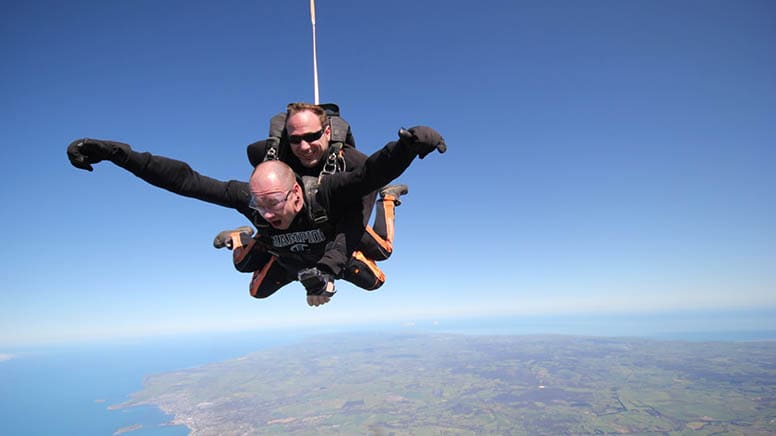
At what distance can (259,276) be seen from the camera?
3.90 meters

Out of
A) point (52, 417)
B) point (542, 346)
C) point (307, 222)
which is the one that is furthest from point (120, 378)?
point (307, 222)

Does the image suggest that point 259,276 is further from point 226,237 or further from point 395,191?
point 395,191

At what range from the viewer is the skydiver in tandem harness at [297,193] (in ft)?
6.91

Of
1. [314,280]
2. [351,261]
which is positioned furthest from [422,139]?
[351,261]

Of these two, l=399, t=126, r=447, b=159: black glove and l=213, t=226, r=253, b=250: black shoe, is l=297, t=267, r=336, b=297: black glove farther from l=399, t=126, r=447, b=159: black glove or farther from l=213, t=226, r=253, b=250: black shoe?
l=213, t=226, r=253, b=250: black shoe

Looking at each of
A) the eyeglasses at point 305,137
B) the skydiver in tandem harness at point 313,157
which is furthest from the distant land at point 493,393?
the eyeglasses at point 305,137

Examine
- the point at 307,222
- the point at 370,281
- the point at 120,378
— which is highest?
the point at 307,222

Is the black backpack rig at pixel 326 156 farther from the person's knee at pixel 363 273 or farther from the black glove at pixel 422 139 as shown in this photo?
the black glove at pixel 422 139

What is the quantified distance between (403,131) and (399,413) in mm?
88704

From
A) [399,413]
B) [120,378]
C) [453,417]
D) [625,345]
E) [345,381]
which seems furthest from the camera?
[625,345]

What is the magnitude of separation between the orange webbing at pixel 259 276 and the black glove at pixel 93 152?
5.80 feet

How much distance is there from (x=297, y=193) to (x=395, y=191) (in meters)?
1.88

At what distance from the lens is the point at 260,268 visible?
3873 millimetres

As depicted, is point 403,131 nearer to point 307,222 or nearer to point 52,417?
point 307,222
